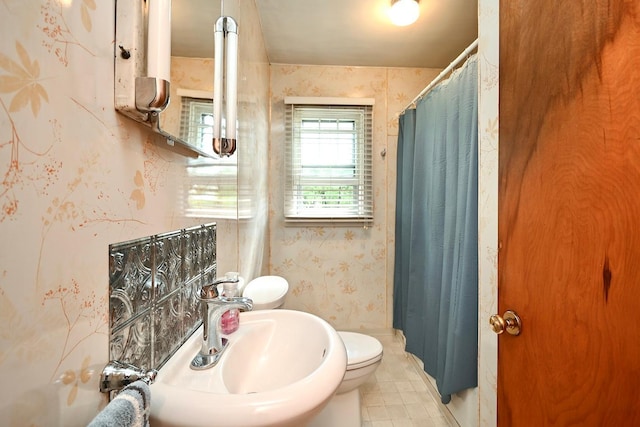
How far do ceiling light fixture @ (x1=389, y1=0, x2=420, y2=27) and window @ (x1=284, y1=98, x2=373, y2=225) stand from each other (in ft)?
2.11

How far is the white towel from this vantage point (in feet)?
0.99

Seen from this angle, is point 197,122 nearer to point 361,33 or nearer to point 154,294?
point 154,294

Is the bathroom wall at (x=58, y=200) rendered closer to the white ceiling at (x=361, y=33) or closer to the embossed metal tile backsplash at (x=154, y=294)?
the embossed metal tile backsplash at (x=154, y=294)

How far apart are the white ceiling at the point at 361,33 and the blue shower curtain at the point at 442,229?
0.48m

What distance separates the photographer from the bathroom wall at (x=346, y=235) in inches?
89.7

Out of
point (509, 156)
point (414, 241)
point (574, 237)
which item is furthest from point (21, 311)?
point (414, 241)

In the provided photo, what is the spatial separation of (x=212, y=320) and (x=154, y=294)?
→ 0.60 ft

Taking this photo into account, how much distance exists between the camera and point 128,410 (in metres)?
0.33

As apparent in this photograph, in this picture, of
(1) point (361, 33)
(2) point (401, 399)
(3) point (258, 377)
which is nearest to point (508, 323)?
(3) point (258, 377)

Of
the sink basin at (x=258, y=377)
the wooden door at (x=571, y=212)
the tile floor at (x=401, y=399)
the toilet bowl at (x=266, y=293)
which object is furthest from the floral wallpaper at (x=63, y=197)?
the tile floor at (x=401, y=399)

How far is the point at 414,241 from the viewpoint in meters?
1.89

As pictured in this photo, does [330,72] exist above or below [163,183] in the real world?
above

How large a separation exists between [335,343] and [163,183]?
543 millimetres

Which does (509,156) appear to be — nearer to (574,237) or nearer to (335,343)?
(574,237)
